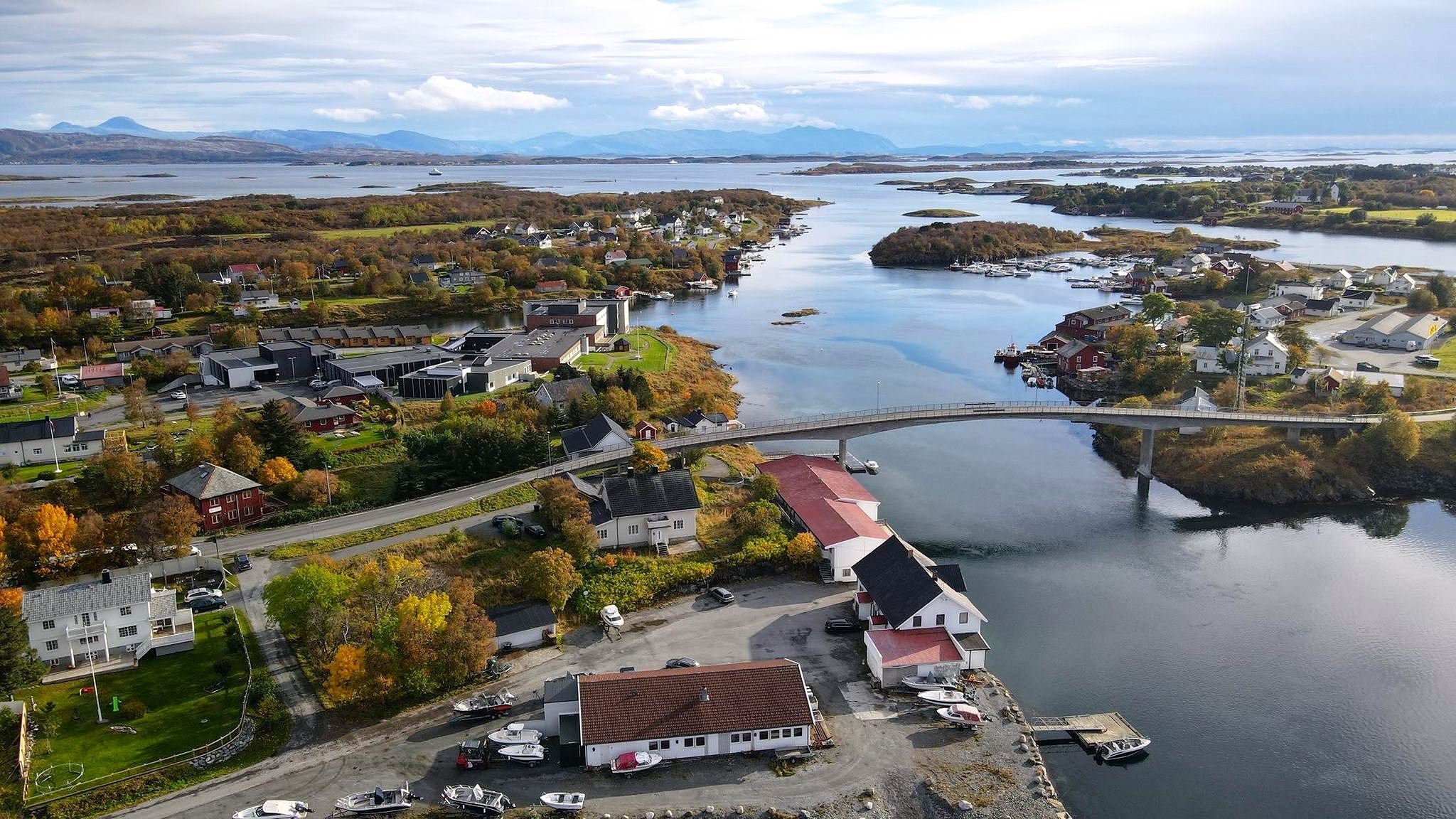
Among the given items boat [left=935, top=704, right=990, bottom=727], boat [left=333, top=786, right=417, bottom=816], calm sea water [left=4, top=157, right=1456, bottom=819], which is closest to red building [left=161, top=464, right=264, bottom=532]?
boat [left=333, top=786, right=417, bottom=816]

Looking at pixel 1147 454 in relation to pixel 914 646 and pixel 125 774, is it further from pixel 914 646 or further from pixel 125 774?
pixel 125 774

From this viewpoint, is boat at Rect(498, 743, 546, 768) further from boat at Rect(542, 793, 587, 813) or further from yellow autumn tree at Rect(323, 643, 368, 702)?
yellow autumn tree at Rect(323, 643, 368, 702)

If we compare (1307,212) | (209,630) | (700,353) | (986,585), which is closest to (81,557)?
(209,630)

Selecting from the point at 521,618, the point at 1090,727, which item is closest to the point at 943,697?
the point at 1090,727

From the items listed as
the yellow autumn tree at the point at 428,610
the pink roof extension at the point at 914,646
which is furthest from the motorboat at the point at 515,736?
the pink roof extension at the point at 914,646

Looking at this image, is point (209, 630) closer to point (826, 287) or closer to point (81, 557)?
point (81, 557)

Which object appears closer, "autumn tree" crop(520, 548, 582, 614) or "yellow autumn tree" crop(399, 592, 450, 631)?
"yellow autumn tree" crop(399, 592, 450, 631)
